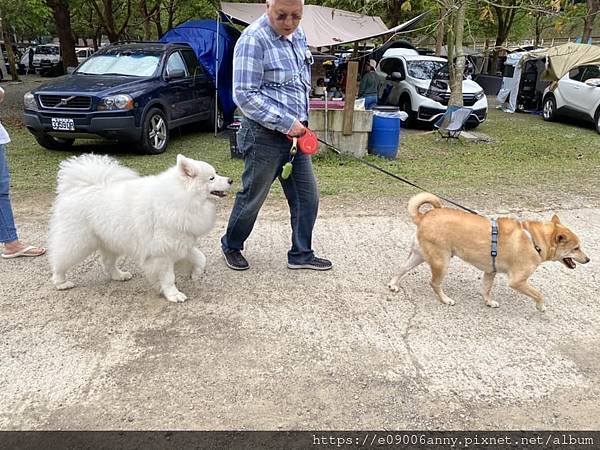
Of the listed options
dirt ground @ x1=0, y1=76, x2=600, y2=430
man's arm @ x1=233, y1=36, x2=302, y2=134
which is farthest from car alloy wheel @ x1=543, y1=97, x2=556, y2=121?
man's arm @ x1=233, y1=36, x2=302, y2=134

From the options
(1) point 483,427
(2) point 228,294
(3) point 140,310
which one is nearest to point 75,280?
(3) point 140,310

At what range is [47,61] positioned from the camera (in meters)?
31.7

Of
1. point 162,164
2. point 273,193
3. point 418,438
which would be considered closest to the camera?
point 418,438

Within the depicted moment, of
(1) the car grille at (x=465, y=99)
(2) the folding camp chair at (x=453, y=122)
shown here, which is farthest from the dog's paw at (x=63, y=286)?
(1) the car grille at (x=465, y=99)

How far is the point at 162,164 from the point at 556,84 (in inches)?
484

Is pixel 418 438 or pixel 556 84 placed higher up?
pixel 556 84

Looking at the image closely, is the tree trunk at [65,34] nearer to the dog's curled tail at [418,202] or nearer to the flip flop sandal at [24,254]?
the flip flop sandal at [24,254]

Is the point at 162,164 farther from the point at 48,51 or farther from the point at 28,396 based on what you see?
the point at 48,51

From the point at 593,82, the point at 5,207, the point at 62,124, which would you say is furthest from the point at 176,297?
the point at 593,82

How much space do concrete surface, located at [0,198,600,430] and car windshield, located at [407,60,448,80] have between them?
1026cm

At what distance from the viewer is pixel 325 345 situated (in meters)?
3.09

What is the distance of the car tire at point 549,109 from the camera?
46.9 ft

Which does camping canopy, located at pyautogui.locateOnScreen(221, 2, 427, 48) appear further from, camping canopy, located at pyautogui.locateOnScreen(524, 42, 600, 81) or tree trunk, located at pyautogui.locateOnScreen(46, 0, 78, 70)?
tree trunk, located at pyautogui.locateOnScreen(46, 0, 78, 70)

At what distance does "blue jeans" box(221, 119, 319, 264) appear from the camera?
3.59 m
